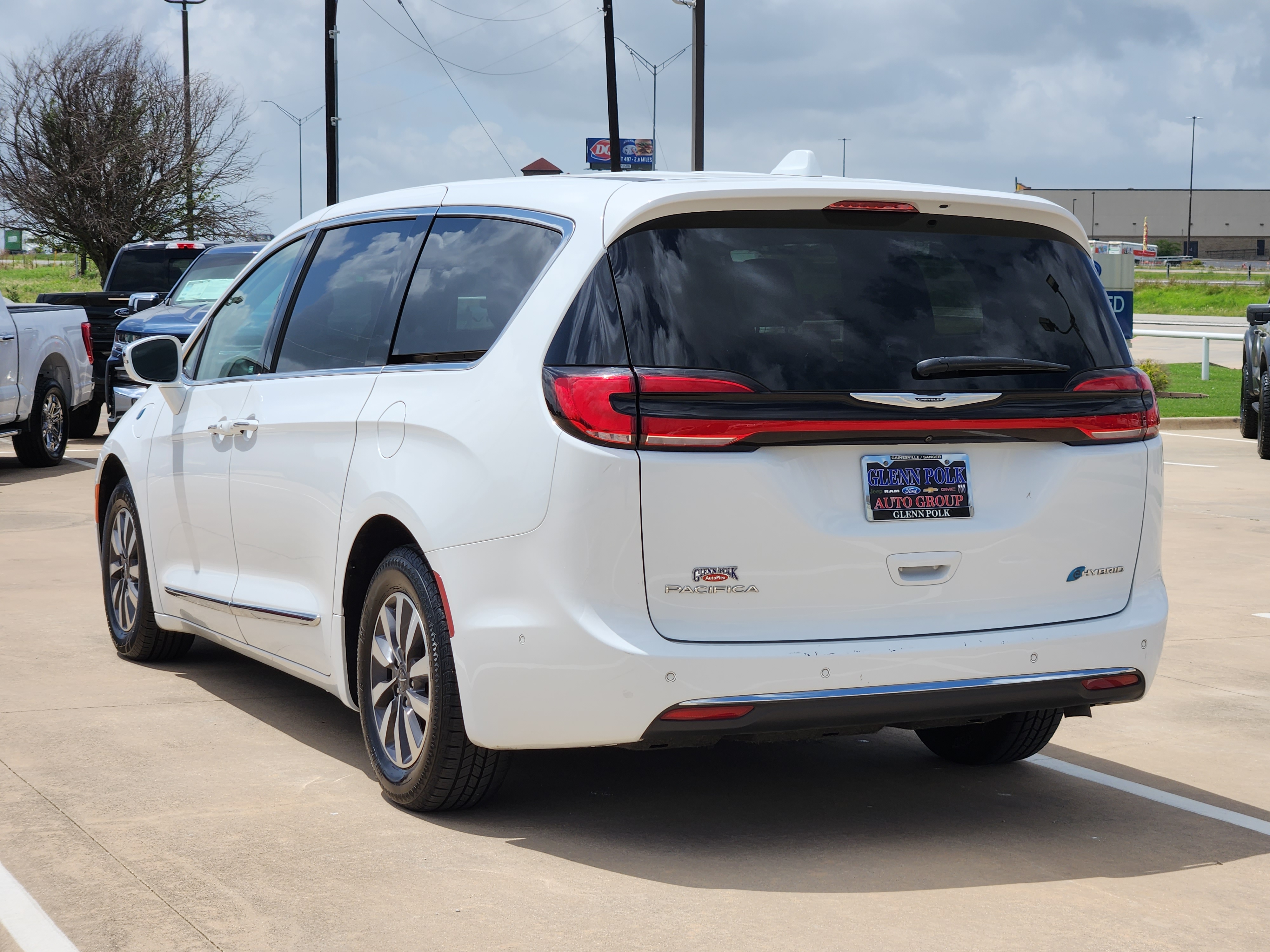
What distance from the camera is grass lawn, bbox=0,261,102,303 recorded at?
53.3 meters

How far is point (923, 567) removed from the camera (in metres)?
4.54

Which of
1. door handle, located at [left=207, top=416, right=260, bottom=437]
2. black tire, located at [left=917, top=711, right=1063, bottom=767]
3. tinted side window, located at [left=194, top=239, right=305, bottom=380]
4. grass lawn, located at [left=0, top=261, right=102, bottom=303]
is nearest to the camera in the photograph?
black tire, located at [left=917, top=711, right=1063, bottom=767]

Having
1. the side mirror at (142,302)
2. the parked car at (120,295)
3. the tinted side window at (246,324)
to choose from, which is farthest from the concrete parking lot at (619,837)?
the side mirror at (142,302)

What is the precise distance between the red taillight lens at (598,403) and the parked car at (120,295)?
45.7ft

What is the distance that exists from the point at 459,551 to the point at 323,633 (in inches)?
40.9

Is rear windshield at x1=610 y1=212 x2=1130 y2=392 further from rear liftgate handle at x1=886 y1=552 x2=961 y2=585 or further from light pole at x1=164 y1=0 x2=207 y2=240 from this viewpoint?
light pole at x1=164 y1=0 x2=207 y2=240

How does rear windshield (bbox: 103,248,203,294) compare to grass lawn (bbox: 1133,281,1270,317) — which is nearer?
rear windshield (bbox: 103,248,203,294)

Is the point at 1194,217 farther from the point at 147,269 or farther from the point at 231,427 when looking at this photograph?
the point at 231,427

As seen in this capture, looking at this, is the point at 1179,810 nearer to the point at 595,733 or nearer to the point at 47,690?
the point at 595,733

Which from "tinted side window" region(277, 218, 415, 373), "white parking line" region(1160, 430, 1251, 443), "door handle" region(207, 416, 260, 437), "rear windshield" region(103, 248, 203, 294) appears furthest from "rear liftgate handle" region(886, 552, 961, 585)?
"rear windshield" region(103, 248, 203, 294)

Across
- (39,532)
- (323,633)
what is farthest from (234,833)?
(39,532)

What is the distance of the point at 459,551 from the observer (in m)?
4.62

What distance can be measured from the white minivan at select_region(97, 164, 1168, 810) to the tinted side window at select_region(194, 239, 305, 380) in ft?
3.36

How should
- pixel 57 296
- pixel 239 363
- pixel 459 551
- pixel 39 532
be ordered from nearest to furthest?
pixel 459 551, pixel 239 363, pixel 39 532, pixel 57 296
